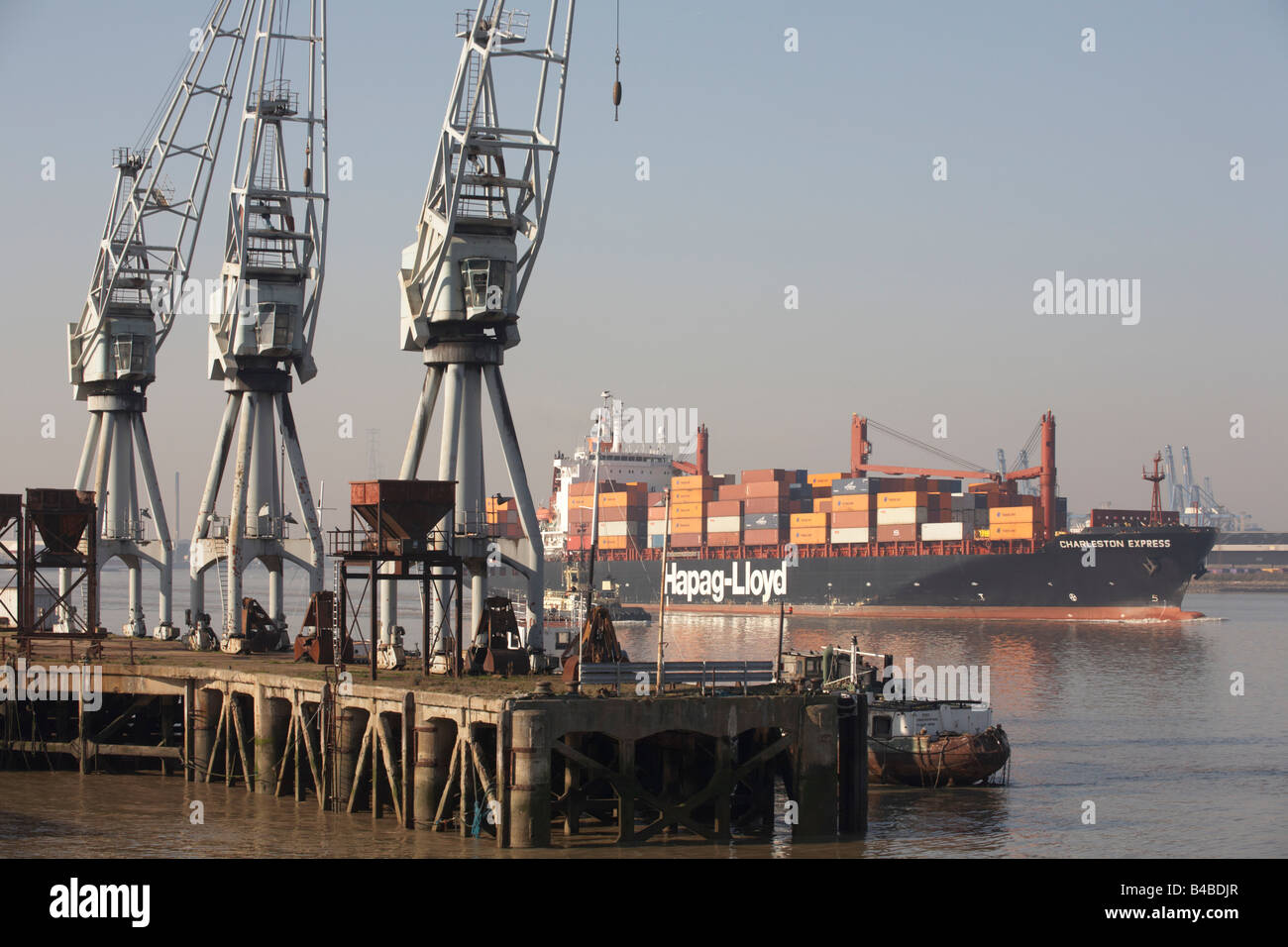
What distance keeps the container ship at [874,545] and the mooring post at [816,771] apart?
252 feet

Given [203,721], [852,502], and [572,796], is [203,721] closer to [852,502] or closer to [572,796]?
[572,796]

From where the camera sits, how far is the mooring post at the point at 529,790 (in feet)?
114

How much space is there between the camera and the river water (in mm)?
38125

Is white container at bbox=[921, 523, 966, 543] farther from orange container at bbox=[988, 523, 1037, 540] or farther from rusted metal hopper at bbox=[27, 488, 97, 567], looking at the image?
rusted metal hopper at bbox=[27, 488, 97, 567]

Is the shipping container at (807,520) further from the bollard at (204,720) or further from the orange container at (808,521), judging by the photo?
the bollard at (204,720)

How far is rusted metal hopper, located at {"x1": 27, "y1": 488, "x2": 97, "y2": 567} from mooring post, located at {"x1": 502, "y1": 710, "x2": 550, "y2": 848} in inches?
1192

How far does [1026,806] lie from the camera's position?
46.2 meters

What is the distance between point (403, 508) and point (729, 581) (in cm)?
11233

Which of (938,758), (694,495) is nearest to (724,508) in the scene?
(694,495)

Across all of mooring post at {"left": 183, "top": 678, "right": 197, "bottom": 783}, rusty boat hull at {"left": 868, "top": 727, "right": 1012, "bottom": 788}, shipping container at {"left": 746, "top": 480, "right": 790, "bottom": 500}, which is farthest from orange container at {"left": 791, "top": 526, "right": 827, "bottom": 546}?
mooring post at {"left": 183, "top": 678, "right": 197, "bottom": 783}

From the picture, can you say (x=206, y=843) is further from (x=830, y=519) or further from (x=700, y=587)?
(x=700, y=587)
